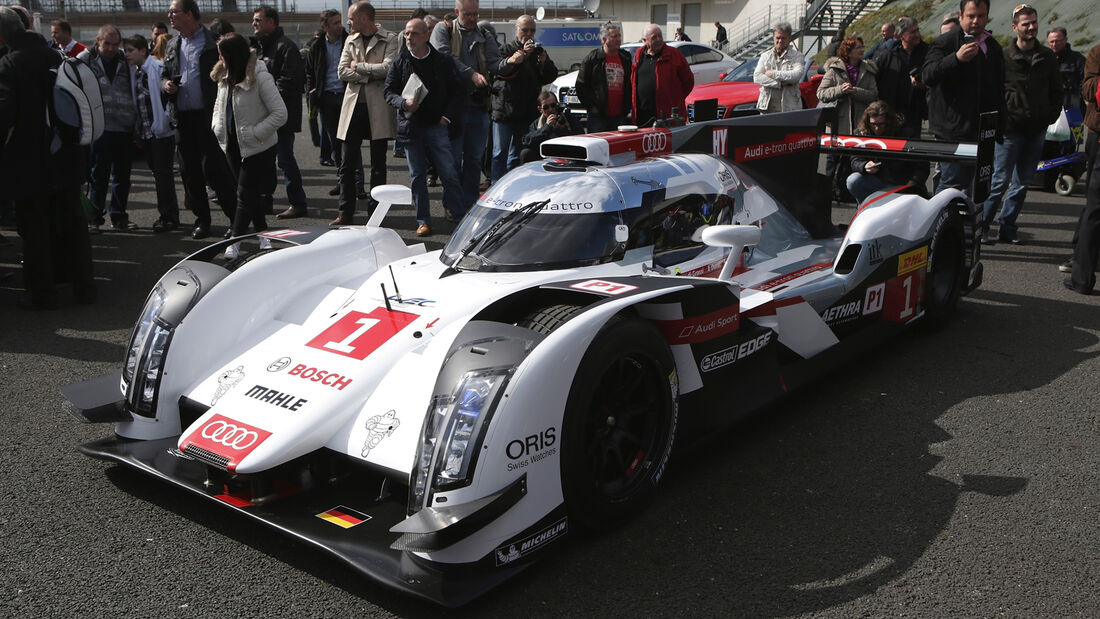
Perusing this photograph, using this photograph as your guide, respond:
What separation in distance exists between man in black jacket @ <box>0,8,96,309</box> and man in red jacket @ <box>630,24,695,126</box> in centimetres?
475

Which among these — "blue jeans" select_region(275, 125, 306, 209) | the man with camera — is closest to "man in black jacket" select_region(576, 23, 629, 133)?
the man with camera

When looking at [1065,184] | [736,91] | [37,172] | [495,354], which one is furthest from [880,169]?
[736,91]

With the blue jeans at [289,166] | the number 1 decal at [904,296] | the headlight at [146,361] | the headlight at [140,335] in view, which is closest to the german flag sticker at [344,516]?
the headlight at [146,361]

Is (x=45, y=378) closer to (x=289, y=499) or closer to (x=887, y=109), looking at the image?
(x=289, y=499)

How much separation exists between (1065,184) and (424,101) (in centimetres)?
762

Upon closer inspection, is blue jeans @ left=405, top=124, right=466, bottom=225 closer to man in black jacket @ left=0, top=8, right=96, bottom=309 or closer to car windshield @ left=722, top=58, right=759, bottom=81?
man in black jacket @ left=0, top=8, right=96, bottom=309

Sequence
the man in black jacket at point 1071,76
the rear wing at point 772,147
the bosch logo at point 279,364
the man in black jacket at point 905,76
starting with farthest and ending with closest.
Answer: the man in black jacket at point 1071,76
the man in black jacket at point 905,76
the rear wing at point 772,147
the bosch logo at point 279,364

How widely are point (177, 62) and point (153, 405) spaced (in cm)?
523

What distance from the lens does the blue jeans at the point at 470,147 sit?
8.61 meters

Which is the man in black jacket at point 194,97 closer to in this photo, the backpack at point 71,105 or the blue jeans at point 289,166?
the blue jeans at point 289,166

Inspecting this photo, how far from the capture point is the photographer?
322 inches

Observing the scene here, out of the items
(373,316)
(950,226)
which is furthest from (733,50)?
(373,316)

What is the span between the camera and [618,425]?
3.38 metres

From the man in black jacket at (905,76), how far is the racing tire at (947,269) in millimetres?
3630
